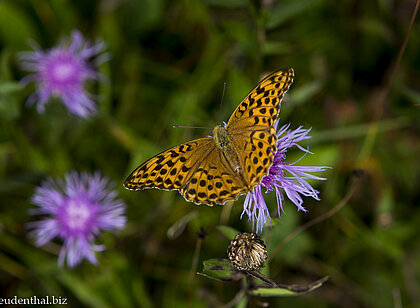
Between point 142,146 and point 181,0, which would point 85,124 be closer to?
point 142,146

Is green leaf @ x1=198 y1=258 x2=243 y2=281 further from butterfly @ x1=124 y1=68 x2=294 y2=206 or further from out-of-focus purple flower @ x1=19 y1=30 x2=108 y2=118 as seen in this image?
out-of-focus purple flower @ x1=19 y1=30 x2=108 y2=118

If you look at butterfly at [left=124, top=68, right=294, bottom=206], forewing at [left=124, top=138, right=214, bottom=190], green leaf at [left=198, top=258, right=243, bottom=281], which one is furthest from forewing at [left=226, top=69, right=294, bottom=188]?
green leaf at [left=198, top=258, right=243, bottom=281]

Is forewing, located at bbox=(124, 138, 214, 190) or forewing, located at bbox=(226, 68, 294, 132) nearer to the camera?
forewing, located at bbox=(226, 68, 294, 132)

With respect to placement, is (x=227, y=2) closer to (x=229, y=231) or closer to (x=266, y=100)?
(x=266, y=100)

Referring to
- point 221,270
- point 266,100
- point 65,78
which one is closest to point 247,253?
point 221,270

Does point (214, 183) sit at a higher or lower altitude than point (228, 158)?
lower

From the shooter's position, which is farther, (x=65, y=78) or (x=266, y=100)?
(x=65, y=78)

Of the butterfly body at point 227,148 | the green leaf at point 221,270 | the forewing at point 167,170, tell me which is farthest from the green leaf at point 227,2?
the green leaf at point 221,270
